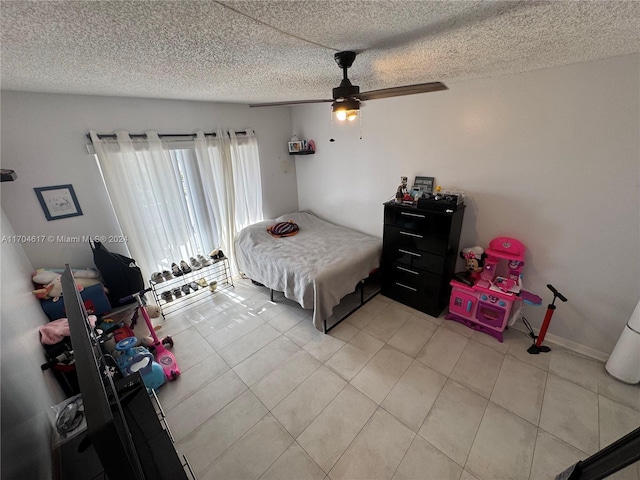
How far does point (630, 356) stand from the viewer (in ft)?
6.12

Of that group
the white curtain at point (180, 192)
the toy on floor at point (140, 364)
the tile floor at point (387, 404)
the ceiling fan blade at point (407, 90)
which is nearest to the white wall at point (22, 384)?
the toy on floor at point (140, 364)

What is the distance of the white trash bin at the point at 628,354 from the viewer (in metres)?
1.83

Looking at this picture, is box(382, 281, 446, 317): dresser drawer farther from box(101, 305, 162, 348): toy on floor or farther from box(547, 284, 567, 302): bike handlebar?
box(101, 305, 162, 348): toy on floor

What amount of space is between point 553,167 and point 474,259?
0.97 metres

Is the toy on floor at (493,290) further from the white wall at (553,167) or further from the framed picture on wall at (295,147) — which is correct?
the framed picture on wall at (295,147)

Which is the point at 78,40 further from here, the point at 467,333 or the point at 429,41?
the point at 467,333

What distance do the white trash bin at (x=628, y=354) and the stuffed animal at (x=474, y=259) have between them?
1.01 meters

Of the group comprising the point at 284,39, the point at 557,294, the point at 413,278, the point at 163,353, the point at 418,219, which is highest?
the point at 284,39

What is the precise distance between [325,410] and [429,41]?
7.83 feet

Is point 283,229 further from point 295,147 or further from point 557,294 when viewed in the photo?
point 557,294

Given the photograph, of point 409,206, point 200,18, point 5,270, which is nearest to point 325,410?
point 409,206

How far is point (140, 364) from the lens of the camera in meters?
1.95

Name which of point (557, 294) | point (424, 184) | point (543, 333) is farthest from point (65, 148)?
point (543, 333)

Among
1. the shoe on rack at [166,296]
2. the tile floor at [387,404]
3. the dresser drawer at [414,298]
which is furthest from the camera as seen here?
the shoe on rack at [166,296]
